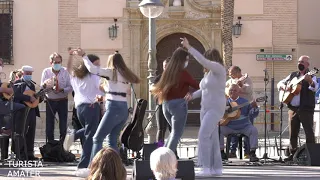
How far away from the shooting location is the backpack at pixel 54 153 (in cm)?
1396

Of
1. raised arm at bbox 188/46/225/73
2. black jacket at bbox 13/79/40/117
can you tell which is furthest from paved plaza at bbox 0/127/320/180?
raised arm at bbox 188/46/225/73

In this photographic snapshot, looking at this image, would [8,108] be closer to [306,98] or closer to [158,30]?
[306,98]

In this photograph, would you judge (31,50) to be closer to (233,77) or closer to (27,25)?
(27,25)

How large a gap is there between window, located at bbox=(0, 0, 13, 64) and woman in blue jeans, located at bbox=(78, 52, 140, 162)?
17637mm

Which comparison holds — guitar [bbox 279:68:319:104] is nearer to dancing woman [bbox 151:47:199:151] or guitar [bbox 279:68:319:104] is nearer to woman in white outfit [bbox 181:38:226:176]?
woman in white outfit [bbox 181:38:226:176]

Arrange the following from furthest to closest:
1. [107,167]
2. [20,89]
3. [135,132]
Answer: [20,89] < [135,132] < [107,167]

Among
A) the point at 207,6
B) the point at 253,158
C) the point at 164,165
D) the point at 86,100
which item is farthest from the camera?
the point at 207,6

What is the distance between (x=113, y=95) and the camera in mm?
11203

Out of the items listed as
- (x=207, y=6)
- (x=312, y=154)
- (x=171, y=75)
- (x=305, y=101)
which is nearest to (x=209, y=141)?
(x=171, y=75)

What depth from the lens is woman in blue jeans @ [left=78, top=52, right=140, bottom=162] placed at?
11094mm

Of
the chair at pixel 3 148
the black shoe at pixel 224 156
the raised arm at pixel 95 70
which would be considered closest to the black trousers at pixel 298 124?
the black shoe at pixel 224 156

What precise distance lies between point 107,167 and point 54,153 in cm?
787

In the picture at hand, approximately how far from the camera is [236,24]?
27.5m

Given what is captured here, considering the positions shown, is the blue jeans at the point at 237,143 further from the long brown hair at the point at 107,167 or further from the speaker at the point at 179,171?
the long brown hair at the point at 107,167
